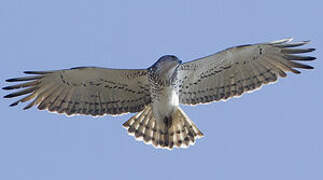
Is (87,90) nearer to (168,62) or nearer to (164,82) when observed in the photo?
(164,82)

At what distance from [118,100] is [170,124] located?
1121 mm

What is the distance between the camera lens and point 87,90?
13.7 meters

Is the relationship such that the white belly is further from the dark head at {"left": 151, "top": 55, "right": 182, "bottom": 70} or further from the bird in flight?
the dark head at {"left": 151, "top": 55, "right": 182, "bottom": 70}

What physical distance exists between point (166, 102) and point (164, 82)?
49 cm

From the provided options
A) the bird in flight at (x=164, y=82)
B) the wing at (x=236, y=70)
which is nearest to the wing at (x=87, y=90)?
the bird in flight at (x=164, y=82)

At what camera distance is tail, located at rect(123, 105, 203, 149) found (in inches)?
559

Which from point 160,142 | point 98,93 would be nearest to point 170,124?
point 160,142

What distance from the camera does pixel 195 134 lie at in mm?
14305

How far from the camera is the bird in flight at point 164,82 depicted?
43.1ft

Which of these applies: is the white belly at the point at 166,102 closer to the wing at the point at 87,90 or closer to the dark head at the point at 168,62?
the wing at the point at 87,90

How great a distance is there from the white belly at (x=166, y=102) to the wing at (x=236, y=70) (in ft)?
0.85

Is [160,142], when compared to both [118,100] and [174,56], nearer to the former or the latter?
[118,100]

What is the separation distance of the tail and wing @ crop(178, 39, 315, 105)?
75 cm

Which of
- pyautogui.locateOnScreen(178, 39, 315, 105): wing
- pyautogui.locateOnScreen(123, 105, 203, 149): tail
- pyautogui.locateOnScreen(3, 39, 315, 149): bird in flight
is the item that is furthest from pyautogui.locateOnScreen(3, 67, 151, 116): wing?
pyautogui.locateOnScreen(178, 39, 315, 105): wing
